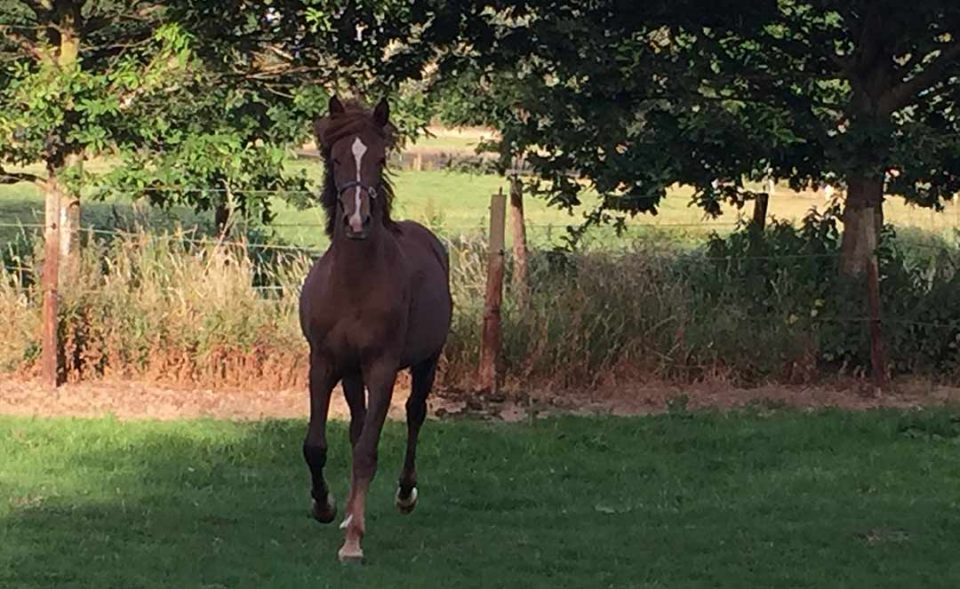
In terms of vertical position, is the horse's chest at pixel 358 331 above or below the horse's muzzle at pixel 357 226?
below

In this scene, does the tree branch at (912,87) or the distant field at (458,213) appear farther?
the distant field at (458,213)

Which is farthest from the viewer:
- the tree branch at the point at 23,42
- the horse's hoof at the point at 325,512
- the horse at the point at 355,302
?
the tree branch at the point at 23,42

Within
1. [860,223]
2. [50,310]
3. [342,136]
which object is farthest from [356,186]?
[860,223]

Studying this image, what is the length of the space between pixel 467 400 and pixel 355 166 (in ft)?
16.7

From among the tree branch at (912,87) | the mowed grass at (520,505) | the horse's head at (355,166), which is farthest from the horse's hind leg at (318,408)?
the tree branch at (912,87)

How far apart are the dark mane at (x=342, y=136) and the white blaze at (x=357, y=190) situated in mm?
106

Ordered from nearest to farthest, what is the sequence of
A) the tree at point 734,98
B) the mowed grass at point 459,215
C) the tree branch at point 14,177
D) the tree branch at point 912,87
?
the tree at point 734,98, the tree branch at point 912,87, the tree branch at point 14,177, the mowed grass at point 459,215

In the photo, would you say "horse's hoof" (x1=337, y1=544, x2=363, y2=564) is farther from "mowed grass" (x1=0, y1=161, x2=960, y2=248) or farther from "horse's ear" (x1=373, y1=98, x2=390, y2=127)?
"mowed grass" (x1=0, y1=161, x2=960, y2=248)

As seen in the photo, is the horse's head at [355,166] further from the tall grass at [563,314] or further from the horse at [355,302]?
the tall grass at [563,314]

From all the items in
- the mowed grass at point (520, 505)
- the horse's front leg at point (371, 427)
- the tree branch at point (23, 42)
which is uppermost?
the tree branch at point (23, 42)

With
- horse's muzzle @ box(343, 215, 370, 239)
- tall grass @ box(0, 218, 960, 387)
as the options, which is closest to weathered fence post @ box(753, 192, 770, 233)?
tall grass @ box(0, 218, 960, 387)

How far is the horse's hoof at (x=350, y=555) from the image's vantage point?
684cm

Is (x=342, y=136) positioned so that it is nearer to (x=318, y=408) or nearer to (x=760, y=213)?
(x=318, y=408)

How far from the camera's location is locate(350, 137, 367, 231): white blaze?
21.9ft
